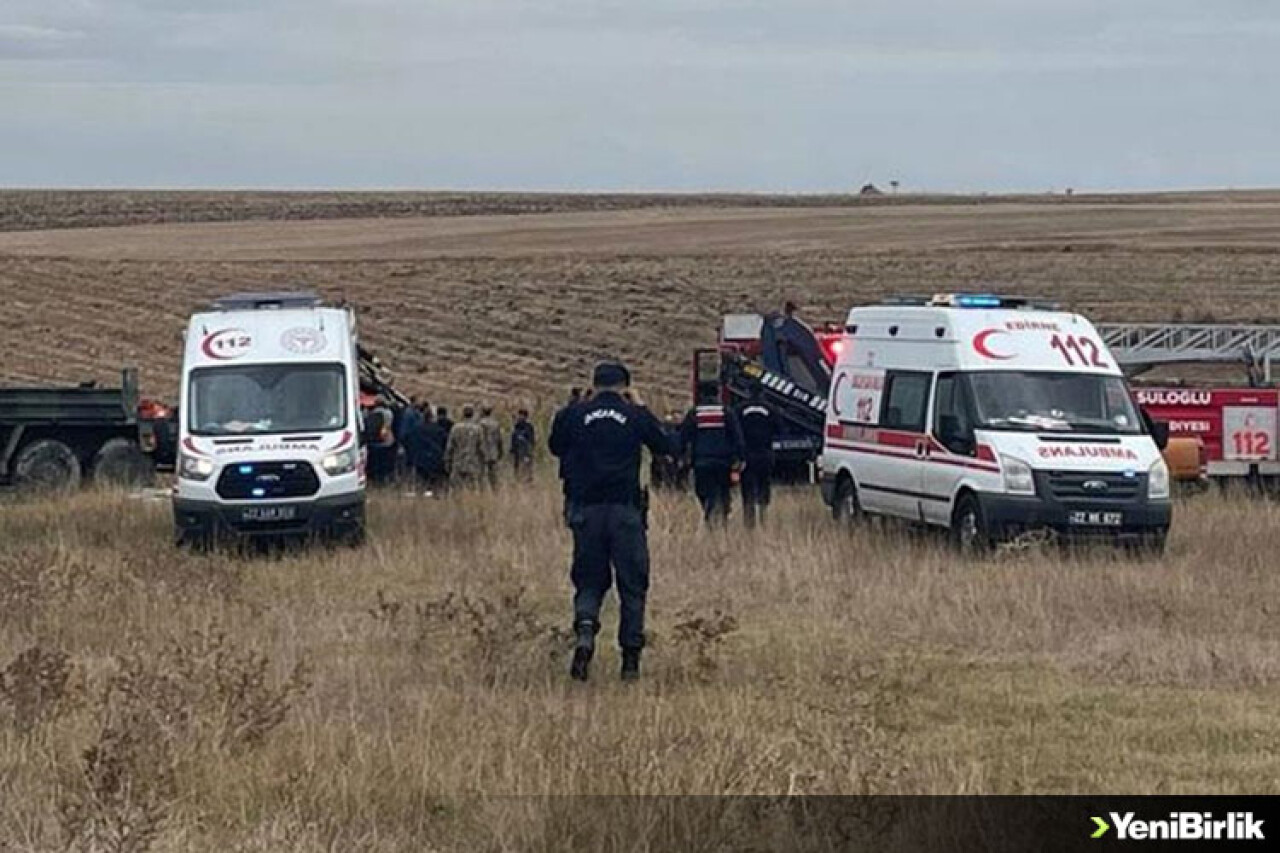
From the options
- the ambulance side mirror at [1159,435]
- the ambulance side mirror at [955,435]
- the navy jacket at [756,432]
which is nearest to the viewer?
the ambulance side mirror at [955,435]

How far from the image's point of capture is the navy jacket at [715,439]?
20.6 metres

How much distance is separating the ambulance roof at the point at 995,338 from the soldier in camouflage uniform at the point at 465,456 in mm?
7119

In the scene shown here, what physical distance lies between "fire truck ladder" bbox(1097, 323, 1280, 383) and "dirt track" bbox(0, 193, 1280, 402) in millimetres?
8625

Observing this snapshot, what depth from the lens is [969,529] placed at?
61.0 feet

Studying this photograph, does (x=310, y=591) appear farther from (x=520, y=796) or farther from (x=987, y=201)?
(x=987, y=201)

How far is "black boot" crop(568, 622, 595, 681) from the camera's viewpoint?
1174 centimetres

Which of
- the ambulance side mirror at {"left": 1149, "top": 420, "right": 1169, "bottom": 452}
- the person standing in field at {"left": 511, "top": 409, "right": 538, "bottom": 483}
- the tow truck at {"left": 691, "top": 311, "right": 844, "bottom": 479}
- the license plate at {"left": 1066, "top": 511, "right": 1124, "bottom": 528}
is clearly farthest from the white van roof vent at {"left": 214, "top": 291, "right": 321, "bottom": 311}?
the ambulance side mirror at {"left": 1149, "top": 420, "right": 1169, "bottom": 452}

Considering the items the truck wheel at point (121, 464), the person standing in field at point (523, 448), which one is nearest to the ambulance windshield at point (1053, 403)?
the person standing in field at point (523, 448)

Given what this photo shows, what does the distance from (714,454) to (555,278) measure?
32913 millimetres

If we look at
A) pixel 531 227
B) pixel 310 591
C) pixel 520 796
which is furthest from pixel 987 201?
pixel 520 796

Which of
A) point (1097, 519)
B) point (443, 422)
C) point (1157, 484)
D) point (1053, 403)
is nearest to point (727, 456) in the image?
point (1053, 403)

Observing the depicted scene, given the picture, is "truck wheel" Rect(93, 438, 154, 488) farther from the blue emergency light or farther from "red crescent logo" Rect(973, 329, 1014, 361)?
"red crescent logo" Rect(973, 329, 1014, 361)

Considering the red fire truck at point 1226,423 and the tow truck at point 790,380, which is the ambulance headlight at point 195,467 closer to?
the tow truck at point 790,380

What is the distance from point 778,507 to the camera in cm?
2366
